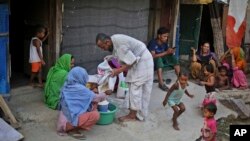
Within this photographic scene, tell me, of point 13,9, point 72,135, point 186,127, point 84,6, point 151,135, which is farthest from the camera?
point 13,9

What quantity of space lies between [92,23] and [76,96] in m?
2.44

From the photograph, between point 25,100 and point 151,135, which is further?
point 25,100

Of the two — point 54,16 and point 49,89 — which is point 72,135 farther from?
point 54,16

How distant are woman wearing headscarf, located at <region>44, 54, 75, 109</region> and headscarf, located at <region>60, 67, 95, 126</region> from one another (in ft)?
2.63

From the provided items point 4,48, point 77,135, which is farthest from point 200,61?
point 4,48

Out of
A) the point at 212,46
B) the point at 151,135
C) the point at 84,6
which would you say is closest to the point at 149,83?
the point at 151,135

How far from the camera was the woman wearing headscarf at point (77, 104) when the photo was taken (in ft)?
19.7

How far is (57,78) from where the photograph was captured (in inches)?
272

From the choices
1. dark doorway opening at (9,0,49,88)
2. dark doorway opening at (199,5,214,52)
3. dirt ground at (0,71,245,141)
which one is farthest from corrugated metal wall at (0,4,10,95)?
dark doorway opening at (199,5,214,52)

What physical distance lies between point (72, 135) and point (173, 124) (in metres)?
1.82

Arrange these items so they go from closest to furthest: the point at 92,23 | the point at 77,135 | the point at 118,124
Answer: the point at 77,135 → the point at 118,124 → the point at 92,23

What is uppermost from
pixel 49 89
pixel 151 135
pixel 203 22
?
pixel 203 22

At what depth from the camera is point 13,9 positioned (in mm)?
8812

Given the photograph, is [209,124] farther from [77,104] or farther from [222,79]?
[222,79]
